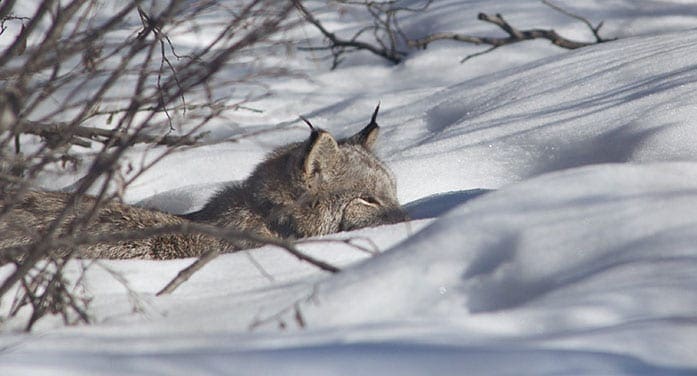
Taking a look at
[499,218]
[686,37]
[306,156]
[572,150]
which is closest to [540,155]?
[572,150]

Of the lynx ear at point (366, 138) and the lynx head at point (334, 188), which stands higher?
the lynx ear at point (366, 138)

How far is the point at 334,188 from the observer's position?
15.3 feet

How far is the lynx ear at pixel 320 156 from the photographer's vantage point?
4.58 meters

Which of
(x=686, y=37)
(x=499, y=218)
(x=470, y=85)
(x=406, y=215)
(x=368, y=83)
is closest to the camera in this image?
(x=499, y=218)

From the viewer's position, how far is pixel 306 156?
4.63 meters

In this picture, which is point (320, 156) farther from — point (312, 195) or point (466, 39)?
point (466, 39)

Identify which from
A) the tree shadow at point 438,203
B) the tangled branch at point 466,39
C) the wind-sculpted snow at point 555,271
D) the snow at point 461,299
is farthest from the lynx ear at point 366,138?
the wind-sculpted snow at point 555,271

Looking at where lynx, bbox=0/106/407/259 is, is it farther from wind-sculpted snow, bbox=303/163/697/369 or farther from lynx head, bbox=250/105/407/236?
wind-sculpted snow, bbox=303/163/697/369

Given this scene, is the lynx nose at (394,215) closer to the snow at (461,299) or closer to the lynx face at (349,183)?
the lynx face at (349,183)

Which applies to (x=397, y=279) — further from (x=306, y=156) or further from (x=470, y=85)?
(x=470, y=85)

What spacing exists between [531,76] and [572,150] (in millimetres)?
1315

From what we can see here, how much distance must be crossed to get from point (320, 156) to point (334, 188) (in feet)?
0.55

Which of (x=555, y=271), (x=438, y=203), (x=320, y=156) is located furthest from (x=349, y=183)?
(x=555, y=271)

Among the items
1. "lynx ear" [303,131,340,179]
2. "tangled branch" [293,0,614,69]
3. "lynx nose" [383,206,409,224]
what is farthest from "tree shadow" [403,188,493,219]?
"tangled branch" [293,0,614,69]
